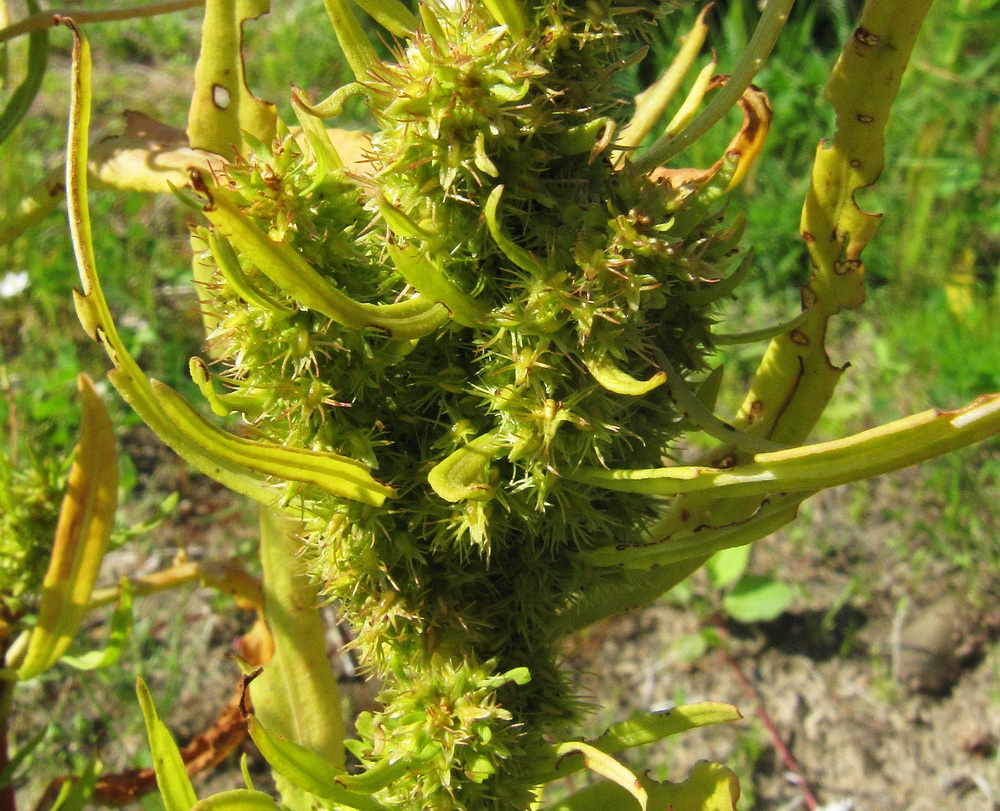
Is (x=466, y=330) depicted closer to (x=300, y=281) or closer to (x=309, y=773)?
(x=300, y=281)

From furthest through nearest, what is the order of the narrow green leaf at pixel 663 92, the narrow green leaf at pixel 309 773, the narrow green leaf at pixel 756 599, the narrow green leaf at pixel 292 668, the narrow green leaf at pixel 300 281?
the narrow green leaf at pixel 756 599, the narrow green leaf at pixel 292 668, the narrow green leaf at pixel 663 92, the narrow green leaf at pixel 309 773, the narrow green leaf at pixel 300 281

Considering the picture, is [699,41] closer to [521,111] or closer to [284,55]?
[521,111]

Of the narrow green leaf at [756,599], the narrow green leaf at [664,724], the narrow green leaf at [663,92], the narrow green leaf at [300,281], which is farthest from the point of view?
the narrow green leaf at [756,599]

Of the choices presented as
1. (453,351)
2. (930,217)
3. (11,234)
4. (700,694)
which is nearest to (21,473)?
(11,234)

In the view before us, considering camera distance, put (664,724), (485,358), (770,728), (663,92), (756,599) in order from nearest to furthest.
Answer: (485,358) < (664,724) < (663,92) < (770,728) < (756,599)

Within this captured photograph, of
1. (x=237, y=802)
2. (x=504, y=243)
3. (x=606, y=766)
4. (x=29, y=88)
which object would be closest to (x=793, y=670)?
(x=606, y=766)

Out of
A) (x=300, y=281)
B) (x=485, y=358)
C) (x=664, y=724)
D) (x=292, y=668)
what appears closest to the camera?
(x=300, y=281)

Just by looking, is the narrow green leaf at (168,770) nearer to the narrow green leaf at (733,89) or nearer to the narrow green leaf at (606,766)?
the narrow green leaf at (606,766)

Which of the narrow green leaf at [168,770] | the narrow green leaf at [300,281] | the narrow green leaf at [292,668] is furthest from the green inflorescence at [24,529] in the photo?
the narrow green leaf at [300,281]
